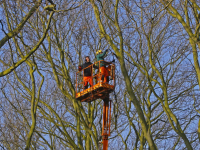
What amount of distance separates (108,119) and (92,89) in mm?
1434

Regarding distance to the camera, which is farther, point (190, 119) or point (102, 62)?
point (190, 119)

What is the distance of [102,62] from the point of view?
10.3 meters

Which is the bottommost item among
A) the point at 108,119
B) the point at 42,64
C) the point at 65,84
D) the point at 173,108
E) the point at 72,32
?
the point at 108,119

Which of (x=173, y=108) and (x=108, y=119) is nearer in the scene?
(x=108, y=119)

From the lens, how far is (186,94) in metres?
12.8

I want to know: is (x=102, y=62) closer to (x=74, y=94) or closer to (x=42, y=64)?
(x=74, y=94)

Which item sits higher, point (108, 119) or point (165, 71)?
point (165, 71)

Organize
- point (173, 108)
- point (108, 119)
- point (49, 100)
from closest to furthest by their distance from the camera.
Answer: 1. point (108, 119)
2. point (173, 108)
3. point (49, 100)

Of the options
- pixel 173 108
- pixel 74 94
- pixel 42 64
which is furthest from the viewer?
pixel 42 64

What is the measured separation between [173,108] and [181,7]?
444 centimetres

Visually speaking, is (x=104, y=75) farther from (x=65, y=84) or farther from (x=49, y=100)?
(x=49, y=100)

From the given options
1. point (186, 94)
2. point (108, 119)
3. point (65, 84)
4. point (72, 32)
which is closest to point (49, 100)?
point (65, 84)

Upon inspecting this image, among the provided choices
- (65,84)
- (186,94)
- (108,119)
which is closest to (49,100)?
(65,84)

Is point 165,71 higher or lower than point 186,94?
higher
